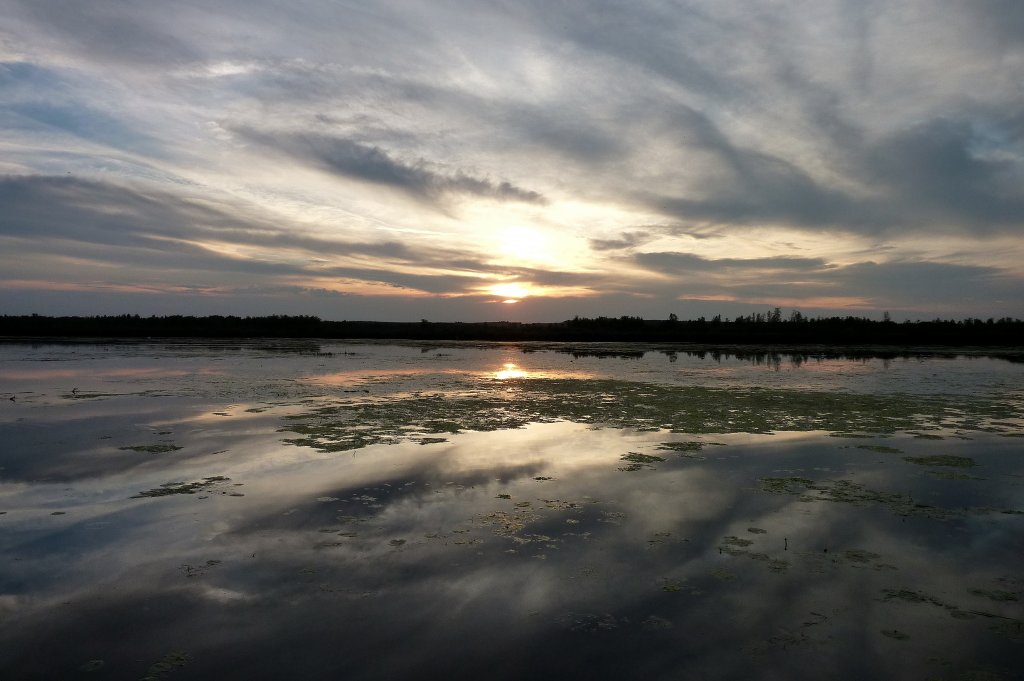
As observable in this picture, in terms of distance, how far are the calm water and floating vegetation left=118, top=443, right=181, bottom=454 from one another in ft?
0.26

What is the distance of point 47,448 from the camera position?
12.3 meters

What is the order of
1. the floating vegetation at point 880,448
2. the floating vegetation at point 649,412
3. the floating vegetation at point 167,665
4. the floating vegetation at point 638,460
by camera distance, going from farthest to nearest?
the floating vegetation at point 649,412 → the floating vegetation at point 880,448 → the floating vegetation at point 638,460 → the floating vegetation at point 167,665

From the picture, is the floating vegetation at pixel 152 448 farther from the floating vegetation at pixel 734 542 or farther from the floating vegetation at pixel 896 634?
the floating vegetation at pixel 896 634

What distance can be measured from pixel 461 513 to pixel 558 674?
155 inches

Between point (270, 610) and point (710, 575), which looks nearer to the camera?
point (270, 610)

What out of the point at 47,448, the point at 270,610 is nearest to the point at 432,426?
the point at 47,448

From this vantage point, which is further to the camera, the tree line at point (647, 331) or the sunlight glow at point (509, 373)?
the tree line at point (647, 331)

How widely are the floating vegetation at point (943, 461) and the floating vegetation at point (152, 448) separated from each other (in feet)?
46.7

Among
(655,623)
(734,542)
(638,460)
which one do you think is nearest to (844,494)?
(734,542)

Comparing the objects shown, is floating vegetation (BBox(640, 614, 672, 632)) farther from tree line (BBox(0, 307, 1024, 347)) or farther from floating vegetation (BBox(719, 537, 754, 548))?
tree line (BBox(0, 307, 1024, 347))

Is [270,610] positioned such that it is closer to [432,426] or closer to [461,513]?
[461,513]

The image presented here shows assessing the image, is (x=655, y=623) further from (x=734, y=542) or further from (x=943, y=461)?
(x=943, y=461)

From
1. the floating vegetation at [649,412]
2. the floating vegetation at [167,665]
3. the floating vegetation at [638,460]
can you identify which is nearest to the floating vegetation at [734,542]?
the floating vegetation at [638,460]

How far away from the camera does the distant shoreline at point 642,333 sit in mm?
61594
